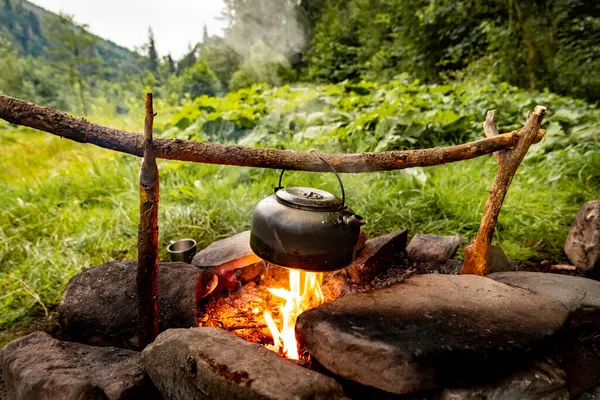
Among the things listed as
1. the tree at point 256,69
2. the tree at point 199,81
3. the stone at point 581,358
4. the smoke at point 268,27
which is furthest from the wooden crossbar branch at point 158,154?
the tree at point 199,81

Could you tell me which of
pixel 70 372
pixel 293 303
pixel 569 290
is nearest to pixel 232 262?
pixel 293 303

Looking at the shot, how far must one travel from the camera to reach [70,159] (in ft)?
21.0

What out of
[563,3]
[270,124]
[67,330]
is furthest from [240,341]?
[563,3]

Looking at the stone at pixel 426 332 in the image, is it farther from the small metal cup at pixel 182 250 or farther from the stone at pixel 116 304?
the small metal cup at pixel 182 250

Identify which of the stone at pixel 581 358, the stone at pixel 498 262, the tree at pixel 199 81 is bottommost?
the stone at pixel 581 358

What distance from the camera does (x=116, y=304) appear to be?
2.13 meters

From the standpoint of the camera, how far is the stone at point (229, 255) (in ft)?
8.43

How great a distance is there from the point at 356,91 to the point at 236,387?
9.08 meters

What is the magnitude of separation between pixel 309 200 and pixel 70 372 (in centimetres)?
138

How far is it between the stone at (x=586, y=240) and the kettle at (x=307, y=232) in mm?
2345

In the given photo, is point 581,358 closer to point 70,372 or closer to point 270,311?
point 270,311

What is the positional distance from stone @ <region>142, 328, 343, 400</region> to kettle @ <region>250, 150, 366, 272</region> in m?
0.44

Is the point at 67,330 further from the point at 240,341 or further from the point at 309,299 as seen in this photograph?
the point at 309,299

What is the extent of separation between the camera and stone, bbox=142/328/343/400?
1389mm
